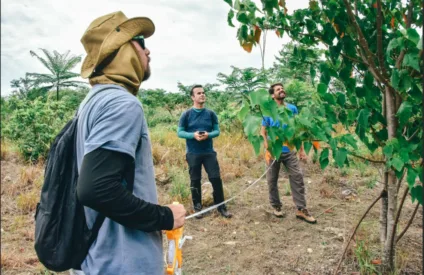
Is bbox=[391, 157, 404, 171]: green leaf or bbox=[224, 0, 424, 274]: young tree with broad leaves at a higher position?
bbox=[224, 0, 424, 274]: young tree with broad leaves

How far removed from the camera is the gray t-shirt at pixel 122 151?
1338mm

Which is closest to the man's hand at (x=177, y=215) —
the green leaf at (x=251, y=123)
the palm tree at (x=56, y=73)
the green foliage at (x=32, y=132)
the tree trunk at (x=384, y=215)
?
the green leaf at (x=251, y=123)

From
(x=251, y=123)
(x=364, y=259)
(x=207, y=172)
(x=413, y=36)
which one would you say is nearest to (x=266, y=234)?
(x=207, y=172)

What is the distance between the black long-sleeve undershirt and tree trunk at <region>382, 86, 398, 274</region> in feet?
6.53

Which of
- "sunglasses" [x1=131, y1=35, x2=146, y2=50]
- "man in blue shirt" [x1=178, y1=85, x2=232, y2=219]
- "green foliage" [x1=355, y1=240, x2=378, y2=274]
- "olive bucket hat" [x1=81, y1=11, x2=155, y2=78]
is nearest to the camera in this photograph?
"olive bucket hat" [x1=81, y1=11, x2=155, y2=78]

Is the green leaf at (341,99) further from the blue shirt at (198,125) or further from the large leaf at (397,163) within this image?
the blue shirt at (198,125)

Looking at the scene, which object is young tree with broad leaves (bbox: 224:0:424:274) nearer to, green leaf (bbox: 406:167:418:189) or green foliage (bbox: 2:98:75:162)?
green leaf (bbox: 406:167:418:189)

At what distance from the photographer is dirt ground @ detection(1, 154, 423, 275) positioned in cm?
383

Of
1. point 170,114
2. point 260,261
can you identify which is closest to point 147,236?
point 260,261

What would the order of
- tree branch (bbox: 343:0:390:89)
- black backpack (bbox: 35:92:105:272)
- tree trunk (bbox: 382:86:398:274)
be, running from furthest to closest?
tree trunk (bbox: 382:86:398:274), tree branch (bbox: 343:0:390:89), black backpack (bbox: 35:92:105:272)

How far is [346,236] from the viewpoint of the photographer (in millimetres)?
4375

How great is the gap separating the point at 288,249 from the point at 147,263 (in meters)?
3.12

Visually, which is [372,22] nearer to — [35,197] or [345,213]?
[345,213]

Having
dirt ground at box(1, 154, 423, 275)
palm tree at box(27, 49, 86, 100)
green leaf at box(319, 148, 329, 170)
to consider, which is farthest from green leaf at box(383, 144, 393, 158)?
palm tree at box(27, 49, 86, 100)
